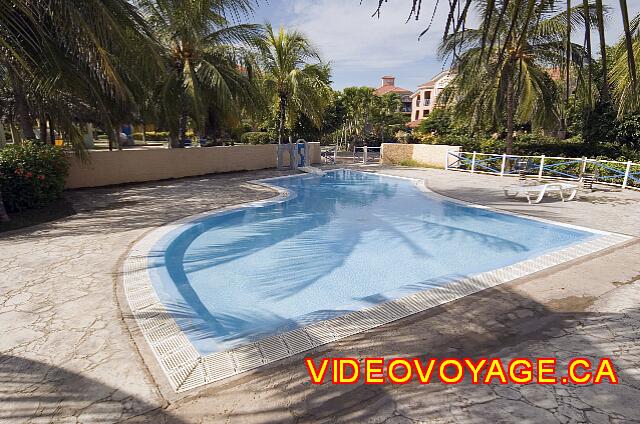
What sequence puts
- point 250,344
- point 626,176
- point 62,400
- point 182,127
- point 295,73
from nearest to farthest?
1. point 62,400
2. point 250,344
3. point 626,176
4. point 182,127
5. point 295,73

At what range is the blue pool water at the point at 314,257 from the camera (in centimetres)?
507

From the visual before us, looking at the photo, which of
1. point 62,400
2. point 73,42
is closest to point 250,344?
point 62,400

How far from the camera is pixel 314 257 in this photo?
762cm

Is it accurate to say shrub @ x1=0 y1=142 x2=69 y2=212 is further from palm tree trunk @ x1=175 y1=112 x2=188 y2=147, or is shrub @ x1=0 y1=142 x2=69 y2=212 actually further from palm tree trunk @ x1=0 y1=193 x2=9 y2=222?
palm tree trunk @ x1=175 y1=112 x2=188 y2=147

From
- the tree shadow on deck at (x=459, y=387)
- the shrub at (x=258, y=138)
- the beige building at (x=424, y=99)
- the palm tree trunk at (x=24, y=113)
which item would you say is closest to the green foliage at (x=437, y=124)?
the shrub at (x=258, y=138)

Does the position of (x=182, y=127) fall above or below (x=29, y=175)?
above

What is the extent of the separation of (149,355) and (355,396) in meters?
1.97

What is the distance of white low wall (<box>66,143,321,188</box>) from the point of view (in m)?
12.6

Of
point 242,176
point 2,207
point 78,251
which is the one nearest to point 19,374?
point 78,251

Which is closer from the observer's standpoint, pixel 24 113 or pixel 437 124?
pixel 24 113

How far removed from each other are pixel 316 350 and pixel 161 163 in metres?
13.1

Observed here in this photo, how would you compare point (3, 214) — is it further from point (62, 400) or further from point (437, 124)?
point (437, 124)

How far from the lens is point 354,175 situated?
17.7 meters

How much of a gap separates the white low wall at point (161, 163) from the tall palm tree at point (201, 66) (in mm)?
967
